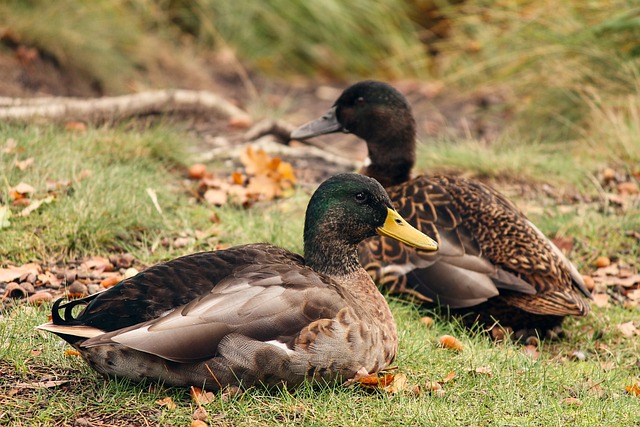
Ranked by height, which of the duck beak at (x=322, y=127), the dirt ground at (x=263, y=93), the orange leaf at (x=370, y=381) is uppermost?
the duck beak at (x=322, y=127)

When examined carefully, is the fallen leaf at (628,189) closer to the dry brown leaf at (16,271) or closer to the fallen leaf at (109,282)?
the fallen leaf at (109,282)

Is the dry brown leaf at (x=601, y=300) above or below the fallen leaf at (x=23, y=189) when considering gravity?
below

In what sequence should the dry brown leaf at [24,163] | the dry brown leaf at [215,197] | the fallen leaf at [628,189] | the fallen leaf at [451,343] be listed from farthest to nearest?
the fallen leaf at [628,189]
the dry brown leaf at [215,197]
the dry brown leaf at [24,163]
the fallen leaf at [451,343]

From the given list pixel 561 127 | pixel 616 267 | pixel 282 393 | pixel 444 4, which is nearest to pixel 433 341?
pixel 282 393

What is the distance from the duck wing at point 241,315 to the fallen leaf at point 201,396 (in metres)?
0.14

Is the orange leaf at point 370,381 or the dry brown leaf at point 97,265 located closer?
the orange leaf at point 370,381

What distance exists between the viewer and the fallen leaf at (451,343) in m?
4.50

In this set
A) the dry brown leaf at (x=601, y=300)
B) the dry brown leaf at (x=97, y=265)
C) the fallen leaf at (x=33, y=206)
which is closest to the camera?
the dry brown leaf at (x=97, y=265)

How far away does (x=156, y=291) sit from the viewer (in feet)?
12.3

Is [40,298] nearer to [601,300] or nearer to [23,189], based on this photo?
[23,189]

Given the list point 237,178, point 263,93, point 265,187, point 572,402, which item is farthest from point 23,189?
point 263,93

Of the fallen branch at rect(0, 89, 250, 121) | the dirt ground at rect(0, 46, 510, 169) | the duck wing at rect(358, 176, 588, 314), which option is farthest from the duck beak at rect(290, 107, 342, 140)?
the fallen branch at rect(0, 89, 250, 121)

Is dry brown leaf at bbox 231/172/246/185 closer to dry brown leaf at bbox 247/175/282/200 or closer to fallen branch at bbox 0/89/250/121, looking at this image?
dry brown leaf at bbox 247/175/282/200

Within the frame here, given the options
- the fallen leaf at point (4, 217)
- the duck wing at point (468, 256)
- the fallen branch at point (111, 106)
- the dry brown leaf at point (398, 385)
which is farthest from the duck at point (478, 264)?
the fallen branch at point (111, 106)
